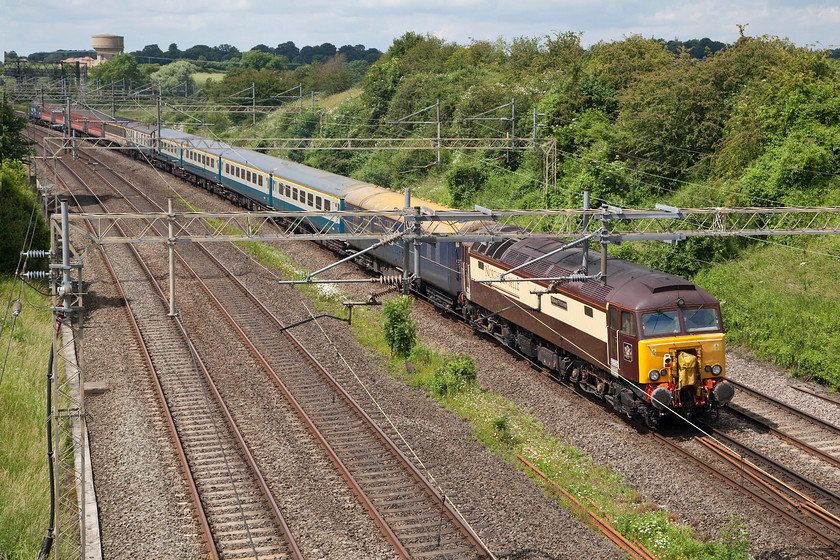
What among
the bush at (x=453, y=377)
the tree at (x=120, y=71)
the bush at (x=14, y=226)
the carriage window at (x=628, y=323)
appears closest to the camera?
the carriage window at (x=628, y=323)

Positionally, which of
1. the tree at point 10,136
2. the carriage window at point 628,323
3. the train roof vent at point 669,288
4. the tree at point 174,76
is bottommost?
the carriage window at point 628,323

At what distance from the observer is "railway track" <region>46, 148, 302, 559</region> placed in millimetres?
14531

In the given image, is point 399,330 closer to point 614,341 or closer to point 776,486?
point 614,341

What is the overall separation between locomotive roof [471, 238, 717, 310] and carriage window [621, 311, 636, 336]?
0.21 meters

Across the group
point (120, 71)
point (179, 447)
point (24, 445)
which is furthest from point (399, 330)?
point (120, 71)

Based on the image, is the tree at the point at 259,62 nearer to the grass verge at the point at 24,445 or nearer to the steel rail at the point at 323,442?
the steel rail at the point at 323,442

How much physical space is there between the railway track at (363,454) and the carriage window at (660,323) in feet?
20.6

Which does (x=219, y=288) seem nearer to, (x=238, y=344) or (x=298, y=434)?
(x=238, y=344)

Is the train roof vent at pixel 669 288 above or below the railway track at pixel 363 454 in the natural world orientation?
above

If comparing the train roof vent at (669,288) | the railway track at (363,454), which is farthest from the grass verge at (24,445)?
the train roof vent at (669,288)

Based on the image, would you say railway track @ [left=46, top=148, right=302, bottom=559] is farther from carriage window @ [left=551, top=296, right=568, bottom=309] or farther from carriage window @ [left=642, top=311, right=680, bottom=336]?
carriage window @ [left=642, top=311, right=680, bottom=336]

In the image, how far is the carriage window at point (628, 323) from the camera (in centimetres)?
1858

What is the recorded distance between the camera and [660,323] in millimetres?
18688

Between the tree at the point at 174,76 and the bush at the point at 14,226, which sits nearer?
the bush at the point at 14,226
